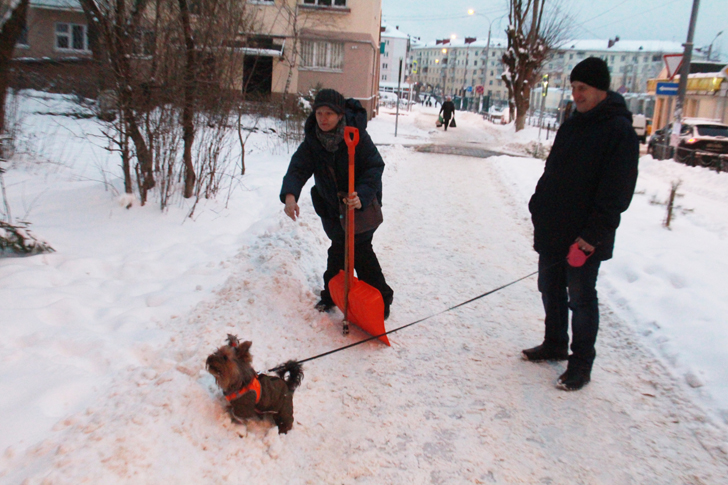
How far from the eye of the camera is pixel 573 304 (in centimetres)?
362

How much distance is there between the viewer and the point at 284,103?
45.6 ft

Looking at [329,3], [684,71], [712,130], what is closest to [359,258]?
[684,71]

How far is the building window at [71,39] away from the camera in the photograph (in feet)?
23.1

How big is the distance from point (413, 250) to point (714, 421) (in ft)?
12.4

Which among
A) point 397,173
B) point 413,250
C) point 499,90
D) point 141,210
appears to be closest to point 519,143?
point 397,173

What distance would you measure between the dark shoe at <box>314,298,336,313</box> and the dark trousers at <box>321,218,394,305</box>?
36 mm

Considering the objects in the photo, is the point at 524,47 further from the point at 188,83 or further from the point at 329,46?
the point at 188,83

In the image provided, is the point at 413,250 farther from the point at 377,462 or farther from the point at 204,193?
the point at 377,462

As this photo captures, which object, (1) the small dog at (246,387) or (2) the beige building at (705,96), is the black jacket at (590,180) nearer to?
(1) the small dog at (246,387)

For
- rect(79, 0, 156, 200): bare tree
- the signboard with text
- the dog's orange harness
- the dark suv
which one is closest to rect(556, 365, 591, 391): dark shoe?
the dog's orange harness

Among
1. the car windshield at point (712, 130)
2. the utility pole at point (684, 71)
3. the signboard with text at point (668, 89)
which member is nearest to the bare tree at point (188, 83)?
the utility pole at point (684, 71)

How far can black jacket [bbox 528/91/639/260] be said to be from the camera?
3.24m

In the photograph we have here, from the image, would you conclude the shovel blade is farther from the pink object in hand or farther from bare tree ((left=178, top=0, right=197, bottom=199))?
bare tree ((left=178, top=0, right=197, bottom=199))

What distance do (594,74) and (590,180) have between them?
0.63m
